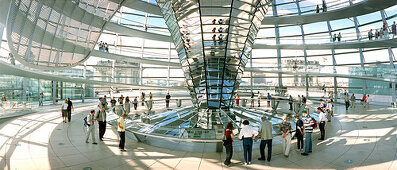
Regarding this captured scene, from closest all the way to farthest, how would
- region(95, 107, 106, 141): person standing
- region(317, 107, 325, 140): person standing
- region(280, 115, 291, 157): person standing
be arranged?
region(280, 115, 291, 157): person standing < region(317, 107, 325, 140): person standing < region(95, 107, 106, 141): person standing

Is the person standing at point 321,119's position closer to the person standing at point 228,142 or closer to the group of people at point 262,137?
the group of people at point 262,137

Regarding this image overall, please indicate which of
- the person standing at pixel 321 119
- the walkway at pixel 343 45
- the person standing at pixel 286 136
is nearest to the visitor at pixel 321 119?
the person standing at pixel 321 119

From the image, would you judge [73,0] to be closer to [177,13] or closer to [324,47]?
[177,13]

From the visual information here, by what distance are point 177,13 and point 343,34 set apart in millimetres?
22560

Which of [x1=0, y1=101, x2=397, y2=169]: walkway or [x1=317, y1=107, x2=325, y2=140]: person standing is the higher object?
[x1=317, y1=107, x2=325, y2=140]: person standing

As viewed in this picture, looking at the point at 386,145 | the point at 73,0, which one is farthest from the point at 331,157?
the point at 73,0

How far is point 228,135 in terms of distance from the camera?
588 centimetres

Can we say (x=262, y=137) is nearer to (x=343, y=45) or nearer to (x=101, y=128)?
(x=101, y=128)

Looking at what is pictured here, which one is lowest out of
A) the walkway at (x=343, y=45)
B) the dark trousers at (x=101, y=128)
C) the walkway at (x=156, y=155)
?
the walkway at (x=156, y=155)

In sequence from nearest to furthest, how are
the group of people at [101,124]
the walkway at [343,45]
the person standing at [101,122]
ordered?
the group of people at [101,124] < the person standing at [101,122] < the walkway at [343,45]

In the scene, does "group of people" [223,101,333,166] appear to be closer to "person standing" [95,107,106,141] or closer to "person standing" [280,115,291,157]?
"person standing" [280,115,291,157]

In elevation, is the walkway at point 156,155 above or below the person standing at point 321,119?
below

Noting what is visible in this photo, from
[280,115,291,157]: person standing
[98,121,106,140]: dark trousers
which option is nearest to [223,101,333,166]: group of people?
[280,115,291,157]: person standing

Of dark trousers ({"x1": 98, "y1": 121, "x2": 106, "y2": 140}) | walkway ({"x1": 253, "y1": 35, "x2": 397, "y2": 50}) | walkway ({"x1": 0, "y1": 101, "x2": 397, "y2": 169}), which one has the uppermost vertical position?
walkway ({"x1": 253, "y1": 35, "x2": 397, "y2": 50})
